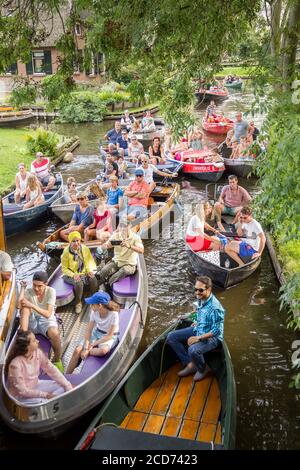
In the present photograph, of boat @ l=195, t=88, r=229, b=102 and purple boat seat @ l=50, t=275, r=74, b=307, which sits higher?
boat @ l=195, t=88, r=229, b=102

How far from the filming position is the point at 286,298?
201 inches

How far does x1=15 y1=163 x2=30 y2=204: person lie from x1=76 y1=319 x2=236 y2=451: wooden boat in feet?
25.8

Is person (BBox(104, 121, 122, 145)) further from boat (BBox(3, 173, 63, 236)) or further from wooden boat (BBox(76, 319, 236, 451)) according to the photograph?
wooden boat (BBox(76, 319, 236, 451))

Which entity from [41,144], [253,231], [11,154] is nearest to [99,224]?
[253,231]

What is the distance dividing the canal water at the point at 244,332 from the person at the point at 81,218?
88 cm

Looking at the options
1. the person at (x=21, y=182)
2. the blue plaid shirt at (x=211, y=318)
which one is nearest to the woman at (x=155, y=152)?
the person at (x=21, y=182)

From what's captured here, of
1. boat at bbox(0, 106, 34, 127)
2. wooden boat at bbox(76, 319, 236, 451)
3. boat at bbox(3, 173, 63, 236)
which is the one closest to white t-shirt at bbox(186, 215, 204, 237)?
wooden boat at bbox(76, 319, 236, 451)

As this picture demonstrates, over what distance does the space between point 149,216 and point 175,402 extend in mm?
6889

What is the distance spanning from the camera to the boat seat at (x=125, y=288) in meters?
8.66

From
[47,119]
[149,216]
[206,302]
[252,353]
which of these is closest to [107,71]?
[206,302]

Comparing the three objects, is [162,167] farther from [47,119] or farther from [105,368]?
[47,119]

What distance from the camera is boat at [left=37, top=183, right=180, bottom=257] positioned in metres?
11.0
